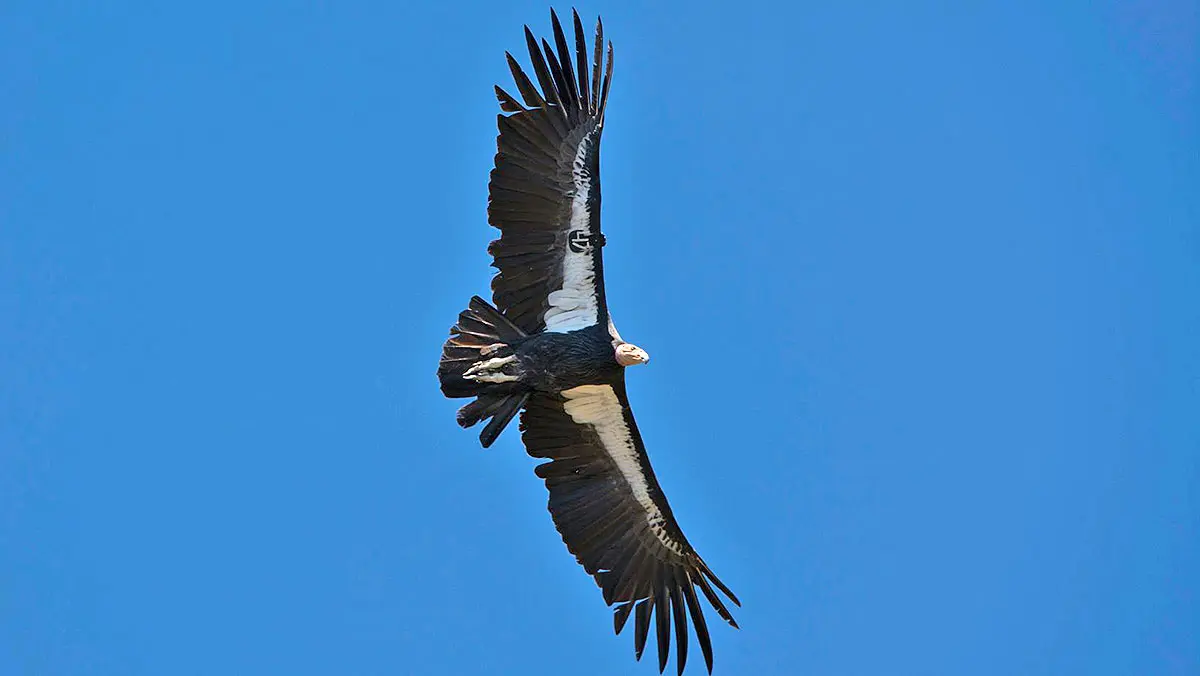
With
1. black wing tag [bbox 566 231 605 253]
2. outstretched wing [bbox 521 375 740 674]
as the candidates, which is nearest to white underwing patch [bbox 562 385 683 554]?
outstretched wing [bbox 521 375 740 674]

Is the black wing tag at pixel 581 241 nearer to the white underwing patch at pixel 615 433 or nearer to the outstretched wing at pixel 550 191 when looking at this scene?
the outstretched wing at pixel 550 191

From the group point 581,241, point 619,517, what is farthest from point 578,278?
point 619,517

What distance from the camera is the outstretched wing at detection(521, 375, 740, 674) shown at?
58.4 feet

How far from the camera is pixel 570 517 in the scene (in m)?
17.9

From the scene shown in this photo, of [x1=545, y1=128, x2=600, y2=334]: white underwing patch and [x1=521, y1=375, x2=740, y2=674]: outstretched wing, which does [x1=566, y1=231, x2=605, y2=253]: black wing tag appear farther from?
[x1=521, y1=375, x2=740, y2=674]: outstretched wing

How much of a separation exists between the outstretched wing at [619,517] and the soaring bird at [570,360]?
0.4 inches

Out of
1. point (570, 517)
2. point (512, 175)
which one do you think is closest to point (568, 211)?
point (512, 175)

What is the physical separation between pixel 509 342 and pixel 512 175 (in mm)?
1616

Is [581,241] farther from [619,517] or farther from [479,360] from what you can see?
[619,517]

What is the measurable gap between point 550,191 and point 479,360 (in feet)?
5.80

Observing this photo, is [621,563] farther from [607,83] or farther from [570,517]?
[607,83]

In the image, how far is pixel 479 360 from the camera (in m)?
16.9

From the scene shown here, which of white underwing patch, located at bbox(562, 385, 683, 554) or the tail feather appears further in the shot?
white underwing patch, located at bbox(562, 385, 683, 554)

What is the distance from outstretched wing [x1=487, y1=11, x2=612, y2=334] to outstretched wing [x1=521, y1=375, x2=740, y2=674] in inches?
42.6
